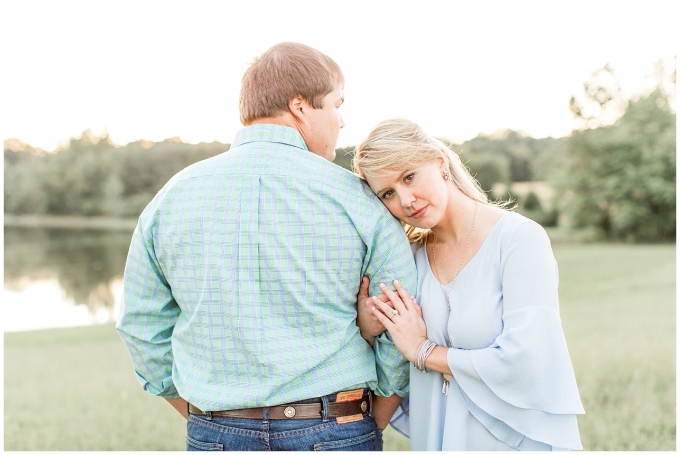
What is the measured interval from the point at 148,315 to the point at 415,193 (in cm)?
98

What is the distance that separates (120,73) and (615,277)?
67.4ft

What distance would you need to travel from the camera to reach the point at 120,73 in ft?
83.8

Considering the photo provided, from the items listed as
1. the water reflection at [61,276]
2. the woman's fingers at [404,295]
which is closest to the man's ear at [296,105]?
the woman's fingers at [404,295]

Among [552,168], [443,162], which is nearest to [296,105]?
[443,162]

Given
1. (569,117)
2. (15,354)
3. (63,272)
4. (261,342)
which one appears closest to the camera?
(261,342)

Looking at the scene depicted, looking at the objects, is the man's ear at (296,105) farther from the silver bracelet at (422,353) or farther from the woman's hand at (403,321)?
the silver bracelet at (422,353)

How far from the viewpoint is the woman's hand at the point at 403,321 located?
193 cm

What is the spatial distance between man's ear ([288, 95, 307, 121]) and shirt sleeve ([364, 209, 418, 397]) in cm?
41

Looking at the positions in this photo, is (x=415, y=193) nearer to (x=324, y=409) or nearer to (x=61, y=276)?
(x=324, y=409)

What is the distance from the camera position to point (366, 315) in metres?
1.94

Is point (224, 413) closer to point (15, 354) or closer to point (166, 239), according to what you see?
point (166, 239)

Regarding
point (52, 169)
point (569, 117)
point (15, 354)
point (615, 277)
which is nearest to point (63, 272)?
point (52, 169)

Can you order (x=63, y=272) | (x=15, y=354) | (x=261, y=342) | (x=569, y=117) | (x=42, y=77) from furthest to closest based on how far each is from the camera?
(x=569, y=117) → (x=63, y=272) → (x=42, y=77) → (x=15, y=354) → (x=261, y=342)

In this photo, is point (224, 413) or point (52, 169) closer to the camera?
point (224, 413)
